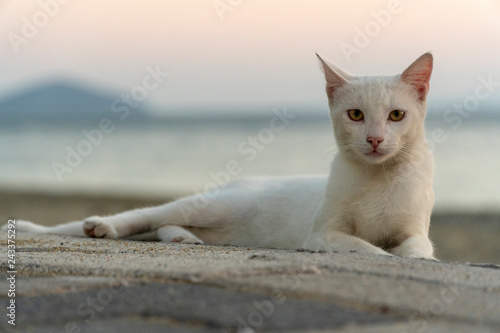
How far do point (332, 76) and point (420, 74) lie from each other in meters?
0.55

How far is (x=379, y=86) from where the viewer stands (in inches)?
140

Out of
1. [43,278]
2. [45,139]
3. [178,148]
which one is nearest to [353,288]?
[43,278]

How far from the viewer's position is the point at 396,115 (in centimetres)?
347

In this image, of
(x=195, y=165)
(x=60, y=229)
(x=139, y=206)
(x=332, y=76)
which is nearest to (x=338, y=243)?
(x=332, y=76)

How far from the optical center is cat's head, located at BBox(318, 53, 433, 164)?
342 centimetres

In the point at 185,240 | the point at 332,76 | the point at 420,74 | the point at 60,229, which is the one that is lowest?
the point at 185,240

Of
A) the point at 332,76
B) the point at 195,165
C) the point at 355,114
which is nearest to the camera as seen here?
the point at 355,114

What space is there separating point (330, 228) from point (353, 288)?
1567mm

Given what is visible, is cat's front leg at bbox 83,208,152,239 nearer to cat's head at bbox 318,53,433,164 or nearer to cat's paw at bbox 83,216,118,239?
cat's paw at bbox 83,216,118,239

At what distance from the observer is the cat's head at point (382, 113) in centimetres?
342

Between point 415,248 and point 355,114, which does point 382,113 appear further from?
point 415,248

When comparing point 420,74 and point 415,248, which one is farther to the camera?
point 420,74

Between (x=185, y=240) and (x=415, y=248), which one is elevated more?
(x=185, y=240)

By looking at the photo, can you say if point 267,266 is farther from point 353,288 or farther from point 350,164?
point 350,164
